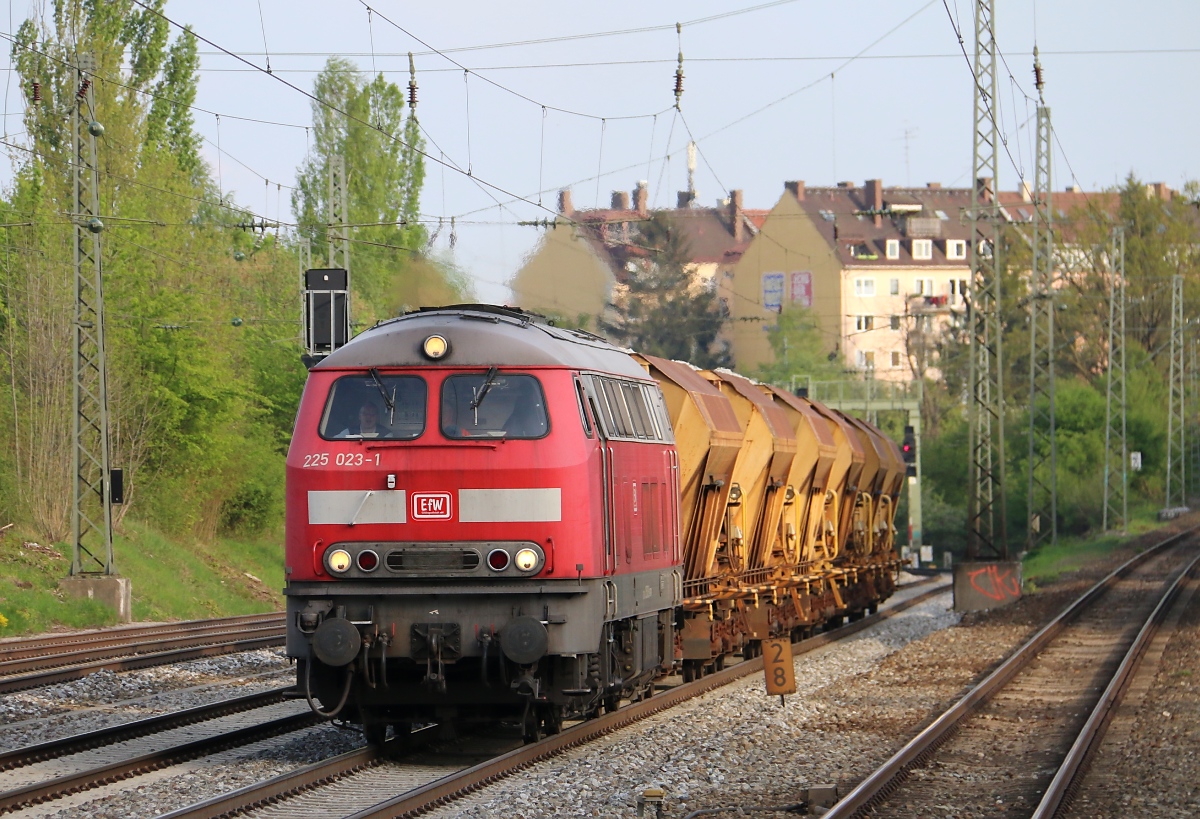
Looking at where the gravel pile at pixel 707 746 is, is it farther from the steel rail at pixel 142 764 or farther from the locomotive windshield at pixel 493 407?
the locomotive windshield at pixel 493 407

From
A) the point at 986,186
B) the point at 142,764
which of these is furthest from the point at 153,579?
the point at 142,764

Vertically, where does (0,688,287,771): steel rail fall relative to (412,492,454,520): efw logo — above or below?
below

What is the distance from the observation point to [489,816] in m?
10.0

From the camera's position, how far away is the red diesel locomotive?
11.6 meters

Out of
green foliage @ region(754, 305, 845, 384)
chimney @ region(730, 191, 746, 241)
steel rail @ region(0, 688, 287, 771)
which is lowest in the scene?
steel rail @ region(0, 688, 287, 771)

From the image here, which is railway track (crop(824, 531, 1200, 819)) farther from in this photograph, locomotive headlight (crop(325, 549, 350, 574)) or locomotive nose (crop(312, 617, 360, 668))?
locomotive headlight (crop(325, 549, 350, 574))

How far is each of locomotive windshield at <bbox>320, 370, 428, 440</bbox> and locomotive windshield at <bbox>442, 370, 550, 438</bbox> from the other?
0.22 metres

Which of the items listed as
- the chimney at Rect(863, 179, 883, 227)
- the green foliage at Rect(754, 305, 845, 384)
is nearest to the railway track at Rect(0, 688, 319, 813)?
the green foliage at Rect(754, 305, 845, 384)

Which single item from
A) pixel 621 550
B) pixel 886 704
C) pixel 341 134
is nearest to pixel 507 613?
pixel 621 550

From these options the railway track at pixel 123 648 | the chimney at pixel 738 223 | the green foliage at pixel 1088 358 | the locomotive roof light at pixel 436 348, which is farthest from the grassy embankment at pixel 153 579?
the chimney at pixel 738 223

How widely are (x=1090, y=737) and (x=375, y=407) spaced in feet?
22.5

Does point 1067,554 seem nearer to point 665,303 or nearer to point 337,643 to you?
point 665,303

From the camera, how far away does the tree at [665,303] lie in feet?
177

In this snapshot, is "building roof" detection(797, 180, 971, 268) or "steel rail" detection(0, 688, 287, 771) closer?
"steel rail" detection(0, 688, 287, 771)
